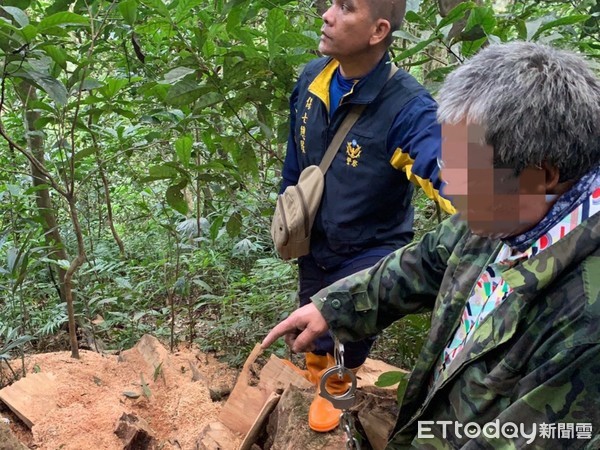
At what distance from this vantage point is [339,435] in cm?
205

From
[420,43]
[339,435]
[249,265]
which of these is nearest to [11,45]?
[420,43]

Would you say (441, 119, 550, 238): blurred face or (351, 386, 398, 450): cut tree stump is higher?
(441, 119, 550, 238): blurred face

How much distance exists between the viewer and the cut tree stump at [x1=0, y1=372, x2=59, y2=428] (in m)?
2.43

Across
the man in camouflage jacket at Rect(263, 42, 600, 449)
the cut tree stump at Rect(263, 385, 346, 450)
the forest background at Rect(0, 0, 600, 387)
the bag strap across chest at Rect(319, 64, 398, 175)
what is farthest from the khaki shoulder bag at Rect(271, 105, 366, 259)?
the man in camouflage jacket at Rect(263, 42, 600, 449)

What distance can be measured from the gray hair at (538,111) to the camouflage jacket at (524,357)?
142 millimetres

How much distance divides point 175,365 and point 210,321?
3.50 feet

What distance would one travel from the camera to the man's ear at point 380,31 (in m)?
2.13

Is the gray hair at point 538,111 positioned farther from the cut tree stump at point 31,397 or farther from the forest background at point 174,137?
the cut tree stump at point 31,397

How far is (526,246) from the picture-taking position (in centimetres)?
117

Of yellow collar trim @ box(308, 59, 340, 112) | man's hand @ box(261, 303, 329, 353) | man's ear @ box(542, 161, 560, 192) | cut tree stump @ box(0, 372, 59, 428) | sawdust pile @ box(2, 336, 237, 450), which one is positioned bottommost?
sawdust pile @ box(2, 336, 237, 450)

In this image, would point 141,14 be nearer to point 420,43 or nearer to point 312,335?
point 420,43

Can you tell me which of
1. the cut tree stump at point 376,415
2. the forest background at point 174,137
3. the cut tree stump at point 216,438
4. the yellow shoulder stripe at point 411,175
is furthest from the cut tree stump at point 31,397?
the yellow shoulder stripe at point 411,175

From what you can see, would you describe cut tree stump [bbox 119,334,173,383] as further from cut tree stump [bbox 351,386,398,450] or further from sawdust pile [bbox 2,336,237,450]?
cut tree stump [bbox 351,386,398,450]

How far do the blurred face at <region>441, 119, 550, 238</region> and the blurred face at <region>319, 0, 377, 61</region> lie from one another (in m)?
1.05
